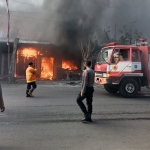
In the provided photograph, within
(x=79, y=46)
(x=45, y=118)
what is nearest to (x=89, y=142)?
(x=45, y=118)

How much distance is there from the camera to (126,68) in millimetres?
8977

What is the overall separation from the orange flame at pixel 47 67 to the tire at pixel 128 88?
10627 mm

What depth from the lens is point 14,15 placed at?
63.1ft

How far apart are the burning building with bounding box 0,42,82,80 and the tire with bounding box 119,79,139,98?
916 centimetres

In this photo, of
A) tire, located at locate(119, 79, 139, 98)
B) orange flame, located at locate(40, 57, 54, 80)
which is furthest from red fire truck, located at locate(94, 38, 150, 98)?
orange flame, located at locate(40, 57, 54, 80)

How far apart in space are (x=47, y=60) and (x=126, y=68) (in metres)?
11.1

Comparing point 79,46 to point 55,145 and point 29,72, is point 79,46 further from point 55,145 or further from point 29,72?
point 55,145

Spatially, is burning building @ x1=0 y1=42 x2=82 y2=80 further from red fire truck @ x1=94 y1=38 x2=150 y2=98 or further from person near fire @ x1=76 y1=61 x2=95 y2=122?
person near fire @ x1=76 y1=61 x2=95 y2=122

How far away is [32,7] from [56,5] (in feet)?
6.82

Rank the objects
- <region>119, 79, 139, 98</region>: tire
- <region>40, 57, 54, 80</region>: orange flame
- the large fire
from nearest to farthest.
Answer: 1. <region>119, 79, 139, 98</region>: tire
2. the large fire
3. <region>40, 57, 54, 80</region>: orange flame

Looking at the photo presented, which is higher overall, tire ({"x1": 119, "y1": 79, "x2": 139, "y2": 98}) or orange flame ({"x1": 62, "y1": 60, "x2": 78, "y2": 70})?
orange flame ({"x1": 62, "y1": 60, "x2": 78, "y2": 70})

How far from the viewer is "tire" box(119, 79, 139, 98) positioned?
9.09 meters

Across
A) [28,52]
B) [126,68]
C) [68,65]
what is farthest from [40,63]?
[126,68]

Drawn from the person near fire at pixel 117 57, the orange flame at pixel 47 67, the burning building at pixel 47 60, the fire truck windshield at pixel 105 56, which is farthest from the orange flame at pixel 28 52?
the person near fire at pixel 117 57
